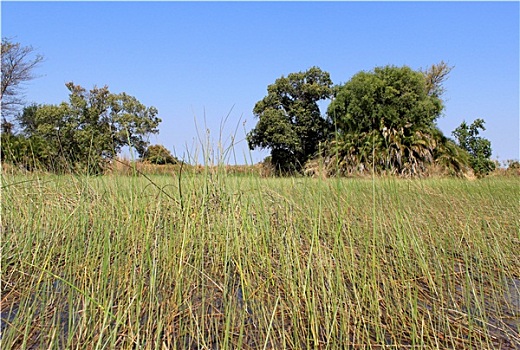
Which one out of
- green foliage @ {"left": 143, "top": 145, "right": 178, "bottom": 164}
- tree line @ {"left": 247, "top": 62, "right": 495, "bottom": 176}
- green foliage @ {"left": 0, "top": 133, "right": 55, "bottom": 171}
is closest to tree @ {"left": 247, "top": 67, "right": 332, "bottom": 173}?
tree line @ {"left": 247, "top": 62, "right": 495, "bottom": 176}

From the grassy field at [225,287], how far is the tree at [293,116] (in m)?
14.8

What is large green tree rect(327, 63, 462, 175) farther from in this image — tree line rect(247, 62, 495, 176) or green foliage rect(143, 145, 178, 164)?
green foliage rect(143, 145, 178, 164)

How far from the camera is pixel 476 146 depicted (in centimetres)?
1498

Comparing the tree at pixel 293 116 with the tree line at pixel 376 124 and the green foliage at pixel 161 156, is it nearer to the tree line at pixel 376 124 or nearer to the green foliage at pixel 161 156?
the tree line at pixel 376 124

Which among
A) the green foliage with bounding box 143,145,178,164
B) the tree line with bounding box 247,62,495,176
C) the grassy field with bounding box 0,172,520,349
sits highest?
the tree line with bounding box 247,62,495,176

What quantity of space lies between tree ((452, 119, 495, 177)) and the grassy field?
13.6m

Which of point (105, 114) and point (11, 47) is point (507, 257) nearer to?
point (105, 114)

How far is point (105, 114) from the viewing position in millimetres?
15648

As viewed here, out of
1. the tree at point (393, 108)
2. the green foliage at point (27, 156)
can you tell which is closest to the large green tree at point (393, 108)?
the tree at point (393, 108)

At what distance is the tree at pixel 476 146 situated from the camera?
14422mm

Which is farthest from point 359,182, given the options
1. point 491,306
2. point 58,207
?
point 58,207

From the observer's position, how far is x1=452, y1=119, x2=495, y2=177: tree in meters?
14.4

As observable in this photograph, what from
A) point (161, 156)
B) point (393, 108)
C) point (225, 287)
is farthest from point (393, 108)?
point (225, 287)

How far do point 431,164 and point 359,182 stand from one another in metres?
9.51
